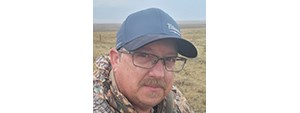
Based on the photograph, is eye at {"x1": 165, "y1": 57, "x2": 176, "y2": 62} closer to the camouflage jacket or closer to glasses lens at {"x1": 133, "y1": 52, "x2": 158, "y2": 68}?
glasses lens at {"x1": 133, "y1": 52, "x2": 158, "y2": 68}

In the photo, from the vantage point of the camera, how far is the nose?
1.62m

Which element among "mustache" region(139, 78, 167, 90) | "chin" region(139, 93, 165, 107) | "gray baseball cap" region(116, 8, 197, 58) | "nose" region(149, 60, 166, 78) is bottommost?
"chin" region(139, 93, 165, 107)

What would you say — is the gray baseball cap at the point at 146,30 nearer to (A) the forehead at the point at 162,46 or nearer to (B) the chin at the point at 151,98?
(A) the forehead at the point at 162,46

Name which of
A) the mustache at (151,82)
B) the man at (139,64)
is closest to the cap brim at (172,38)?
the man at (139,64)

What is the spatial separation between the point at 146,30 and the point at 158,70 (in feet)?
0.43

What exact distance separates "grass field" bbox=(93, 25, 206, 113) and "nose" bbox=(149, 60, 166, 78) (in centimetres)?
7

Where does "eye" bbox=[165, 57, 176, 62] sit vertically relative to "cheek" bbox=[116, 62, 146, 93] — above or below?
above

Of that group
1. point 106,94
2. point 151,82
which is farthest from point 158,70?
point 106,94

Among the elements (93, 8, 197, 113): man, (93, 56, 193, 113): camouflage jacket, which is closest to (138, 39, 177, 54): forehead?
(93, 8, 197, 113): man

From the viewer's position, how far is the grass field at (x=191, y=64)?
1637 mm

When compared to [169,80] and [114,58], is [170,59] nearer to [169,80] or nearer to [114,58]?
[169,80]

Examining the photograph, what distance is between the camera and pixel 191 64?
1.71m
